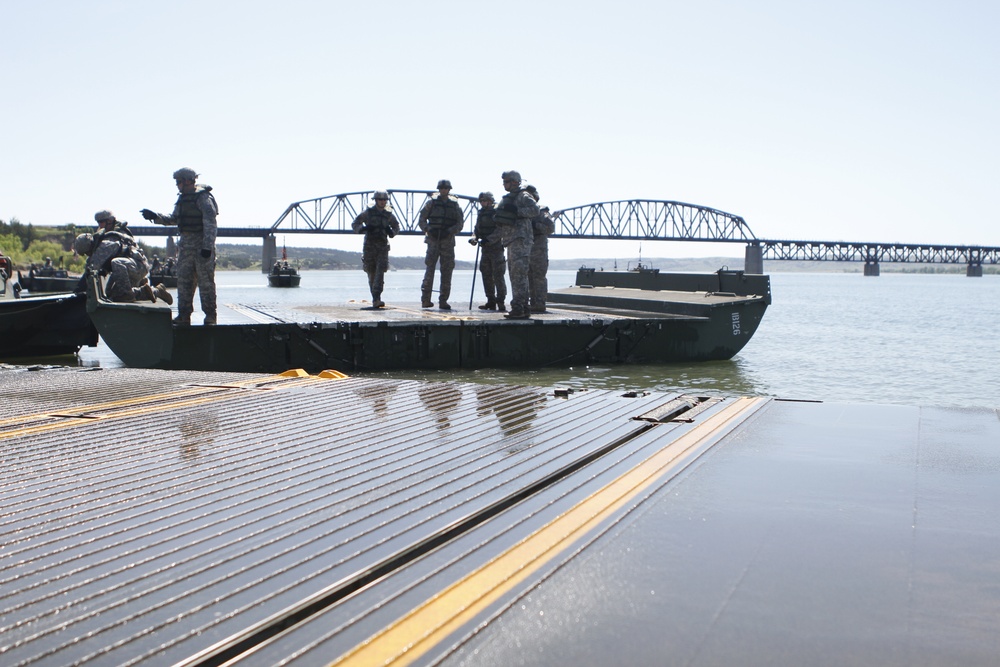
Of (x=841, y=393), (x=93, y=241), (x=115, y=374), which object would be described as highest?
(x=93, y=241)

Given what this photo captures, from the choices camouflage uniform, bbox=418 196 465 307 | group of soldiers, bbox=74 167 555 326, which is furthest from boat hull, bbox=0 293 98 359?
camouflage uniform, bbox=418 196 465 307

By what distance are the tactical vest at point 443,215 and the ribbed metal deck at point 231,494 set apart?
8034 mm

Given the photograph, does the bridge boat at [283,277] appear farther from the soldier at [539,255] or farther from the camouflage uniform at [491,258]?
the soldier at [539,255]

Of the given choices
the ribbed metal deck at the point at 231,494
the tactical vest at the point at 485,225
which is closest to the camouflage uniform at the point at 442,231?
the tactical vest at the point at 485,225

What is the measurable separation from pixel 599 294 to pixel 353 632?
1593cm

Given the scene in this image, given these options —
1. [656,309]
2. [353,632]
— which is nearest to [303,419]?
[353,632]

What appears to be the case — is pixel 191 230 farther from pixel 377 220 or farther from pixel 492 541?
pixel 492 541

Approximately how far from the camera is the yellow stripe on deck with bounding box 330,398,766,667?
2107 mm

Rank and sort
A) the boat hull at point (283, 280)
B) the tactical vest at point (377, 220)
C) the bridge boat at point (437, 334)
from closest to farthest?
the bridge boat at point (437, 334) → the tactical vest at point (377, 220) → the boat hull at point (283, 280)

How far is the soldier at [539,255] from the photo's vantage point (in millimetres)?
12992

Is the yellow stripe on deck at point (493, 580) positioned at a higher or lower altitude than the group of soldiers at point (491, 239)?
lower

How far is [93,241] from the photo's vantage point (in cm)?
1286

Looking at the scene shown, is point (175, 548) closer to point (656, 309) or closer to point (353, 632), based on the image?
point (353, 632)

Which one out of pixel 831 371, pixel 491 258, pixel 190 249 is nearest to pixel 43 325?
pixel 190 249
